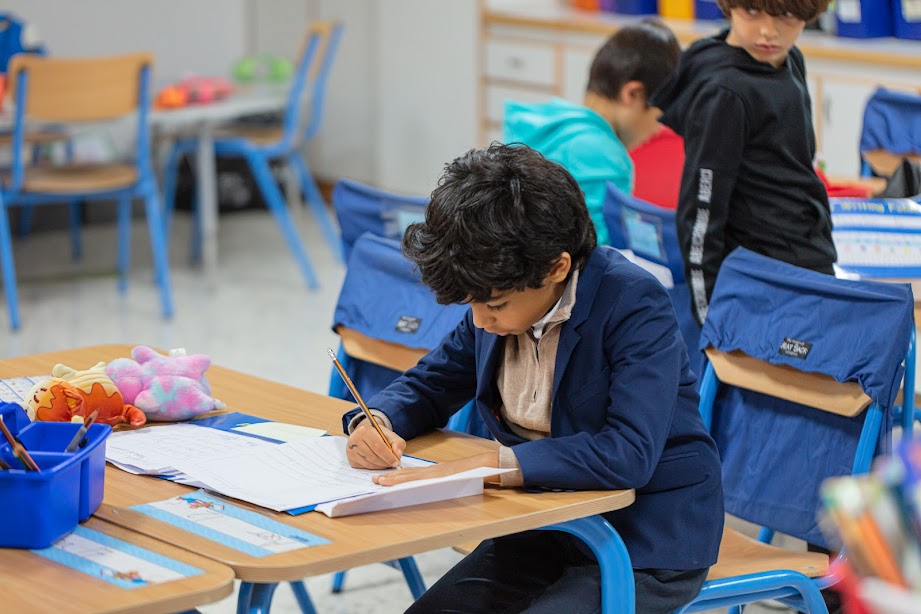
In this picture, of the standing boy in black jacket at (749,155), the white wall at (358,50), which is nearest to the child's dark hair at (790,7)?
the standing boy in black jacket at (749,155)

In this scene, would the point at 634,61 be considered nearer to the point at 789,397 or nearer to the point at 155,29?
the point at 789,397

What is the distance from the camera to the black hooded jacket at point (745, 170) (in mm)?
2381

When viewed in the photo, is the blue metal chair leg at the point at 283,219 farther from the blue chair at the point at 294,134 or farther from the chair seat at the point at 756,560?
the chair seat at the point at 756,560

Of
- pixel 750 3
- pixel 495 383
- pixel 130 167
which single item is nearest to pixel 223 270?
pixel 130 167

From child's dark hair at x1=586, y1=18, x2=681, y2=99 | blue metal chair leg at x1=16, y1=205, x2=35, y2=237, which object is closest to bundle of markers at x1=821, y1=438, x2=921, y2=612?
child's dark hair at x1=586, y1=18, x2=681, y2=99

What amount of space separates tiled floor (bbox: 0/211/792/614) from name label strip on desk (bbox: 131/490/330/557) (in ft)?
8.11

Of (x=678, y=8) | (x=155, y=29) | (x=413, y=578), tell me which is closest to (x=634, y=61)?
(x=413, y=578)

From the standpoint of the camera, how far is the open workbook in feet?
4.84

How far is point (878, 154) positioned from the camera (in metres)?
3.52

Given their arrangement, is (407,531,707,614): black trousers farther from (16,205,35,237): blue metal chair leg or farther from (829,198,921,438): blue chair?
(16,205,35,237): blue metal chair leg

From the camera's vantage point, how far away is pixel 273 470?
5.19 ft

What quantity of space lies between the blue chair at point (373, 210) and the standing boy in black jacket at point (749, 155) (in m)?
0.65

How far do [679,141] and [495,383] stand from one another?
1620 mm

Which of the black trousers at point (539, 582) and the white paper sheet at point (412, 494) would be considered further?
the black trousers at point (539, 582)
